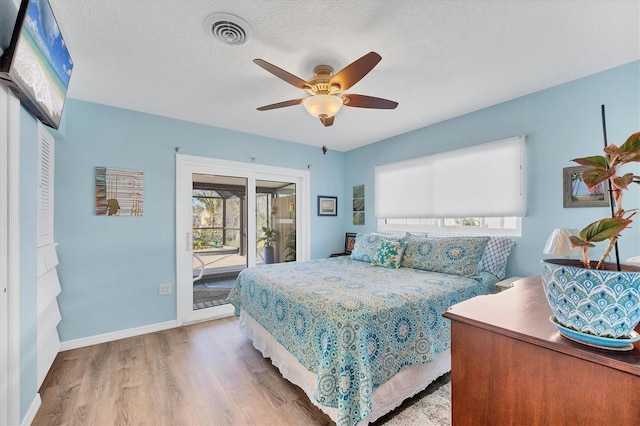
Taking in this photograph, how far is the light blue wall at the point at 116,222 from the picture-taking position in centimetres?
274

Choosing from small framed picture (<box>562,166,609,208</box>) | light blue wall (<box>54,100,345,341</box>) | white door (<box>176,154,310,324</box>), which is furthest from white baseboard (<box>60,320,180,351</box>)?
small framed picture (<box>562,166,609,208</box>)

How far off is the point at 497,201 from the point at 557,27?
1.59m

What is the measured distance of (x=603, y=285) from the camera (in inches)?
26.7

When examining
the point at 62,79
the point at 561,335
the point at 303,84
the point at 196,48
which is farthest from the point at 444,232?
the point at 62,79

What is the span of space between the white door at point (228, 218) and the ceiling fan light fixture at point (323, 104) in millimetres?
1963

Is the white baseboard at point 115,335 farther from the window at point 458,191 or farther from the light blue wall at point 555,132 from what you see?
the light blue wall at point 555,132

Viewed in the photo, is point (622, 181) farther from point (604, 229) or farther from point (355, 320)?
point (355, 320)

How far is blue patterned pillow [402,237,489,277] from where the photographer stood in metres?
2.55

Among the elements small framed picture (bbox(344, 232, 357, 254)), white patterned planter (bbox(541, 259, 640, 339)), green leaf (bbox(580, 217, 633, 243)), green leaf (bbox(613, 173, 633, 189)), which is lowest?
small framed picture (bbox(344, 232, 357, 254))

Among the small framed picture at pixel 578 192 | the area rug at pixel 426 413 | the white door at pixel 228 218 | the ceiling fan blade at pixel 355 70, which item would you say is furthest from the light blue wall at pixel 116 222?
the small framed picture at pixel 578 192

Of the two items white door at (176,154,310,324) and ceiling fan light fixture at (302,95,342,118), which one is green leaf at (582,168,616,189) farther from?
white door at (176,154,310,324)

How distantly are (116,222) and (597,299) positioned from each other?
372cm

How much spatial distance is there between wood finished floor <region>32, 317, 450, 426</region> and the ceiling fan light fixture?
84.4 inches

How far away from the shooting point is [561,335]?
31.4 inches
